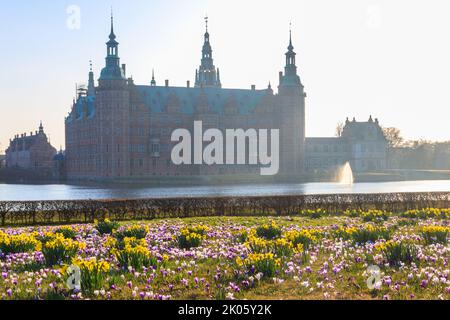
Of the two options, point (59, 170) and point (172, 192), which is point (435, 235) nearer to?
point (172, 192)

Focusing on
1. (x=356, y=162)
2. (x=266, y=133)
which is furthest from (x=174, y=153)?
(x=356, y=162)

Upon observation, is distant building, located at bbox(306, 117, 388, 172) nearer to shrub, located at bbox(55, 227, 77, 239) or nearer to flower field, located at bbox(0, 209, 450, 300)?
shrub, located at bbox(55, 227, 77, 239)

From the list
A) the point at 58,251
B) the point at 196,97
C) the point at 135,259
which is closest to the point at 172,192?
the point at 196,97

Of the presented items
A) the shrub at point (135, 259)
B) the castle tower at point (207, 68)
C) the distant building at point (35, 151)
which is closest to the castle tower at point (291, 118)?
the castle tower at point (207, 68)

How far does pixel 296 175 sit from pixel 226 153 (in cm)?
1559

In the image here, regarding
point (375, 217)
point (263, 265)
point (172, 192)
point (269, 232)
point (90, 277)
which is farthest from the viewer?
point (172, 192)

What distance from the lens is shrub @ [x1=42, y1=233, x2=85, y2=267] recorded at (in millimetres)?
11297

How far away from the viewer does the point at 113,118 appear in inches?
3755

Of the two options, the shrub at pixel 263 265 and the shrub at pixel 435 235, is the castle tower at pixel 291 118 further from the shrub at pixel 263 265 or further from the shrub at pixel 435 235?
the shrub at pixel 263 265

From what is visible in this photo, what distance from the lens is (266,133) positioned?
10856 cm

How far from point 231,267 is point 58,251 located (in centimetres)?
341

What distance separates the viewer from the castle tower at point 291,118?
352 ft

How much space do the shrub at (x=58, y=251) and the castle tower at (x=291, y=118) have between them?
314ft
